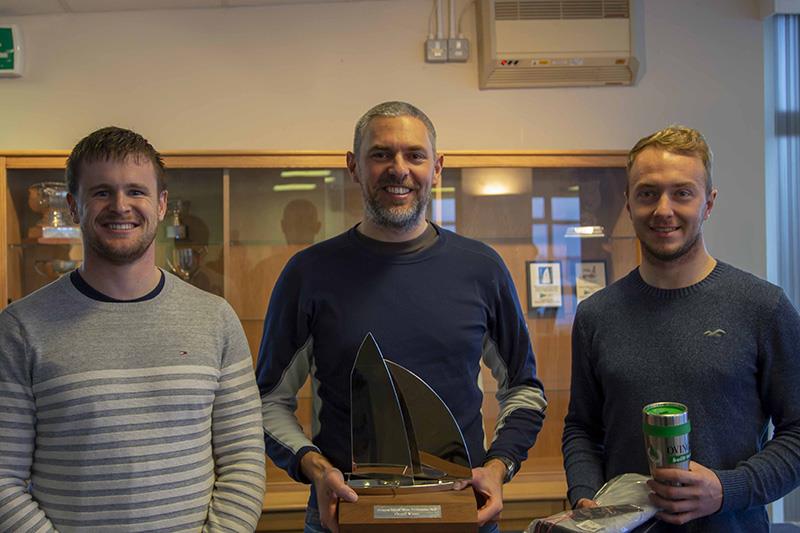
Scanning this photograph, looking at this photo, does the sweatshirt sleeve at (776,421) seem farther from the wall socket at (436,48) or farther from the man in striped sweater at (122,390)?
the wall socket at (436,48)

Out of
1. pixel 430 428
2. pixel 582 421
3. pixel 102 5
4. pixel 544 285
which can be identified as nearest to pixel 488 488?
pixel 430 428

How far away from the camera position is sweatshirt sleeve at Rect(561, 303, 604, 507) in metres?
1.54

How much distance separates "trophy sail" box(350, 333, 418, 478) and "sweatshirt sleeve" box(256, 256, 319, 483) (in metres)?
0.18

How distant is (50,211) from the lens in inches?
117

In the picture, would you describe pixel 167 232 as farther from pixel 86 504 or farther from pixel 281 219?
pixel 86 504

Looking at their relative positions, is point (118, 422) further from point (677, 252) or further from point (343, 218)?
Answer: point (343, 218)

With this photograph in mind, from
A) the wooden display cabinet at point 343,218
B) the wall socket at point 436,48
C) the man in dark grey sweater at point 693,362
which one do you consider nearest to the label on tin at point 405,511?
the man in dark grey sweater at point 693,362

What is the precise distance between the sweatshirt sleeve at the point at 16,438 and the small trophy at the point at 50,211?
1752 millimetres

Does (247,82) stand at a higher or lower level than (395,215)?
higher

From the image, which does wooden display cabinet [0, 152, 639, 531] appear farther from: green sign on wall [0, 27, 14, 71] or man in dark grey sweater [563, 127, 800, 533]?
man in dark grey sweater [563, 127, 800, 533]

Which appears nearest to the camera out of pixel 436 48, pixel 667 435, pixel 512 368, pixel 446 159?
pixel 667 435

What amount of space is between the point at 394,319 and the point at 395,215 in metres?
0.23

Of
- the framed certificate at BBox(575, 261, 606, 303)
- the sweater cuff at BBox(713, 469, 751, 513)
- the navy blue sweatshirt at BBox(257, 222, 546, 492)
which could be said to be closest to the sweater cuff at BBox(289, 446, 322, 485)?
the navy blue sweatshirt at BBox(257, 222, 546, 492)

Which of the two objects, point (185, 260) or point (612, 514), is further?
point (185, 260)
